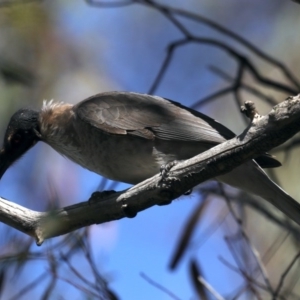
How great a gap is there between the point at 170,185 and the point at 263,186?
2.95ft

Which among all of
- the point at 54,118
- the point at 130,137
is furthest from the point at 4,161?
the point at 130,137

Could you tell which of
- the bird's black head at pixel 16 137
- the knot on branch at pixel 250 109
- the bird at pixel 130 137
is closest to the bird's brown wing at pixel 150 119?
the bird at pixel 130 137

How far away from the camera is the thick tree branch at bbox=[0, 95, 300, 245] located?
9.86 feet

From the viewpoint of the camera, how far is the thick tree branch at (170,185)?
300 cm

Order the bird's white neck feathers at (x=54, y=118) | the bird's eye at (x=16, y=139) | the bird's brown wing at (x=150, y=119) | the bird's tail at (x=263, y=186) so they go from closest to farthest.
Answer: the bird's tail at (x=263, y=186) → the bird's brown wing at (x=150, y=119) → the bird's white neck feathers at (x=54, y=118) → the bird's eye at (x=16, y=139)

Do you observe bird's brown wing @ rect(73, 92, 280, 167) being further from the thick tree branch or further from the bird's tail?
the thick tree branch

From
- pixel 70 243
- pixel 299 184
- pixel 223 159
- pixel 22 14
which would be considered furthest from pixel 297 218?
pixel 22 14

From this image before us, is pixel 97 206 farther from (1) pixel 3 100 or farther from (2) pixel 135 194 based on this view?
(1) pixel 3 100

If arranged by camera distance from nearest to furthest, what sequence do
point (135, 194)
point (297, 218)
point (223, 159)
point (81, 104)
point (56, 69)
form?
point (223, 159) < point (135, 194) < point (297, 218) < point (81, 104) < point (56, 69)

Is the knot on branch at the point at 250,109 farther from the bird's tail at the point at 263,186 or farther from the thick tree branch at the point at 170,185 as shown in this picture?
the bird's tail at the point at 263,186

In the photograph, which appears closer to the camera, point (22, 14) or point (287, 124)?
point (287, 124)

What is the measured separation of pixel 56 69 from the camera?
18.7ft

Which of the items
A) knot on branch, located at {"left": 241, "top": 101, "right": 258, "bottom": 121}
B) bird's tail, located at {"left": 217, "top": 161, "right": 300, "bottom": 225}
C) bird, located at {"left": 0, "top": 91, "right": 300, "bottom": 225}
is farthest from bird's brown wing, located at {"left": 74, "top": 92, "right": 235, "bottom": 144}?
knot on branch, located at {"left": 241, "top": 101, "right": 258, "bottom": 121}

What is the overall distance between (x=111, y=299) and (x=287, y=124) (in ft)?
4.75
